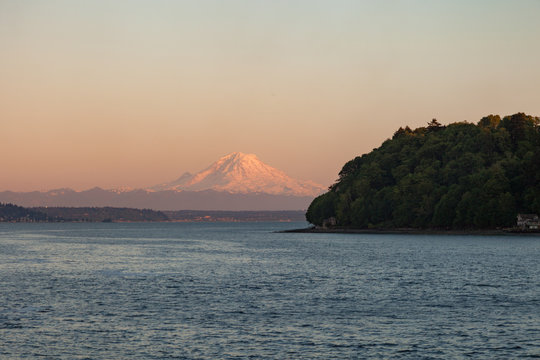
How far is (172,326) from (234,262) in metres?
66.8

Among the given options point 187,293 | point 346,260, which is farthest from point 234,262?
point 187,293

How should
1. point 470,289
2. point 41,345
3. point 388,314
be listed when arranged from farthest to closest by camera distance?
point 470,289, point 388,314, point 41,345

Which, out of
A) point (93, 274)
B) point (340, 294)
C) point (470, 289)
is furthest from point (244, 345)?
point (93, 274)

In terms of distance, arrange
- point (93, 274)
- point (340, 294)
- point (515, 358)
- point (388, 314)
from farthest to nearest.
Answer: point (93, 274) < point (340, 294) < point (388, 314) < point (515, 358)

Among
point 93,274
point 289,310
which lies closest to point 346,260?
point 93,274

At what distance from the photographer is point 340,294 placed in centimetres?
6575

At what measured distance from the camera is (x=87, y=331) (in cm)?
4500

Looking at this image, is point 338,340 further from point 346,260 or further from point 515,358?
point 346,260

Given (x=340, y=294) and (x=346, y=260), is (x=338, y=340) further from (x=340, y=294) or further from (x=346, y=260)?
Answer: (x=346, y=260)

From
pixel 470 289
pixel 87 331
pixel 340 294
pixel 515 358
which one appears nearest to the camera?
pixel 515 358

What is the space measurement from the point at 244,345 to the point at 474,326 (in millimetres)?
16775

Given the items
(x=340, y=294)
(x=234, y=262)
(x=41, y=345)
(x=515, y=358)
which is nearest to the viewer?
(x=515, y=358)

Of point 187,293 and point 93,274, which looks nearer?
point 187,293

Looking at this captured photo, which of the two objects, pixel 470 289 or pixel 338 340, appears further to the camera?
pixel 470 289
